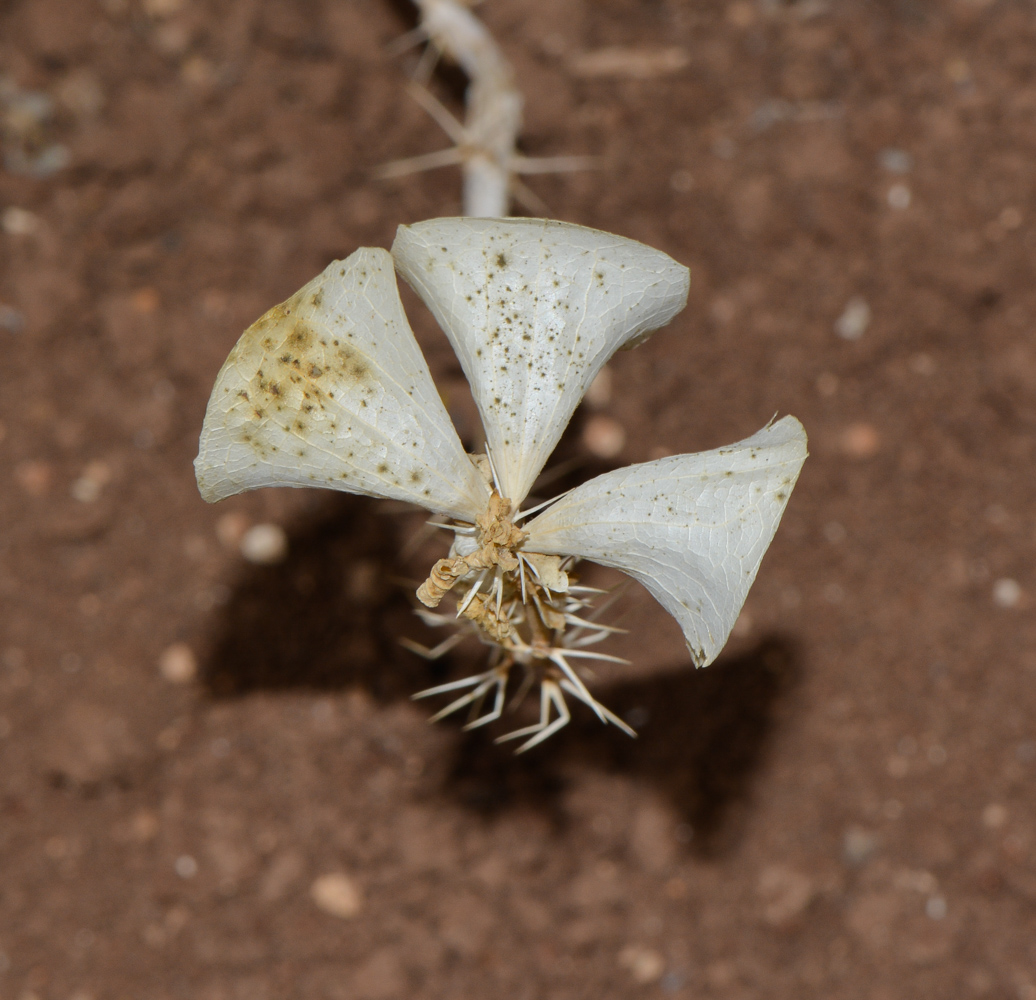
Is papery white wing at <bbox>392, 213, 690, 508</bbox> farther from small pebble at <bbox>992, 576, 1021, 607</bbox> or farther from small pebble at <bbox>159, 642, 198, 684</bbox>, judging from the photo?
small pebble at <bbox>992, 576, 1021, 607</bbox>

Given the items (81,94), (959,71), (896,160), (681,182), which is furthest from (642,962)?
(81,94)

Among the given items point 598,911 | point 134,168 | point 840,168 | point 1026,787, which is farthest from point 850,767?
point 134,168

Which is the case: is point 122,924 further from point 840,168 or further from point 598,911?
point 840,168

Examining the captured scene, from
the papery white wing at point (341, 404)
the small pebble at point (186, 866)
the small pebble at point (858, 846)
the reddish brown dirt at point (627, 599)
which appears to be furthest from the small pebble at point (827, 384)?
the small pebble at point (186, 866)

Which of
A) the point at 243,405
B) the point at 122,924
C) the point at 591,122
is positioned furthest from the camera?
the point at 591,122

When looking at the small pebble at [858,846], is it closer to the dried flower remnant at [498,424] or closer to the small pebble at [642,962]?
the small pebble at [642,962]
